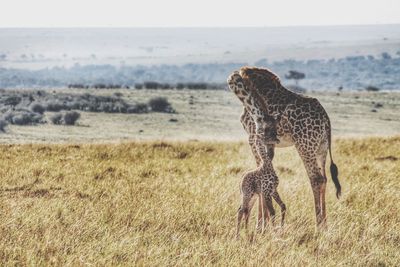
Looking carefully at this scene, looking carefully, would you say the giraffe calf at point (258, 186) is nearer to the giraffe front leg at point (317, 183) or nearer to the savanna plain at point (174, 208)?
the savanna plain at point (174, 208)

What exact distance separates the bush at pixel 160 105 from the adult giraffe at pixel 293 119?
37.5 meters

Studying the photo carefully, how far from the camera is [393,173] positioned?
11.8 metres

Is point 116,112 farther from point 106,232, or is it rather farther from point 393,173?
point 106,232

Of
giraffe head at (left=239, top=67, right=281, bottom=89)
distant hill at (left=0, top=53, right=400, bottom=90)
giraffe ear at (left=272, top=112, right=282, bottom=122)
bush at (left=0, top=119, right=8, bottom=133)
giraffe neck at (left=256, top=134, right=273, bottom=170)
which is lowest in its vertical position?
distant hill at (left=0, top=53, right=400, bottom=90)

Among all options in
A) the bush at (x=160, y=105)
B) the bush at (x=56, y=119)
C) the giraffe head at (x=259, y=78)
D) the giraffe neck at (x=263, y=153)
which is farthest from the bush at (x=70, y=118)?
the giraffe neck at (x=263, y=153)

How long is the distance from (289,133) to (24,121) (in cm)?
1825

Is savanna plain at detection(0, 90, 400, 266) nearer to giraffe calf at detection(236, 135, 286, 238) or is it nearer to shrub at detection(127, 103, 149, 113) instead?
giraffe calf at detection(236, 135, 286, 238)

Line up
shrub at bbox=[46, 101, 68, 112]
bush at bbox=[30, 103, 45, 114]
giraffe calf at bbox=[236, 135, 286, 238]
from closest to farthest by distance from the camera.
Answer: giraffe calf at bbox=[236, 135, 286, 238] < bush at bbox=[30, 103, 45, 114] < shrub at bbox=[46, 101, 68, 112]

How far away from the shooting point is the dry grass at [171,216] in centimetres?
650

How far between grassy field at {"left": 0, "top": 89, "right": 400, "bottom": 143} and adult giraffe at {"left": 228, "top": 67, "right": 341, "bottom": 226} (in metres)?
13.2

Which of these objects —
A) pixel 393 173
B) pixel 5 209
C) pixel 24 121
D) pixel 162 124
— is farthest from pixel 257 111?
pixel 162 124

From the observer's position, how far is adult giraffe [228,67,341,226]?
754 centimetres

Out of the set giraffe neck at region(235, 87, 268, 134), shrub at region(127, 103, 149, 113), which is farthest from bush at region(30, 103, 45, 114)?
giraffe neck at region(235, 87, 268, 134)

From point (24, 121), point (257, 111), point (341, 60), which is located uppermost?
point (257, 111)
